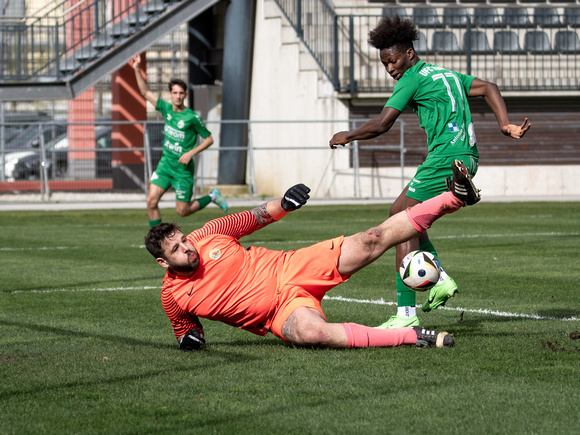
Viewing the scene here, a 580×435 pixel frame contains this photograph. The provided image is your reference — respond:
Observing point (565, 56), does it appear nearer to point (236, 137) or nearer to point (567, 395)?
point (236, 137)

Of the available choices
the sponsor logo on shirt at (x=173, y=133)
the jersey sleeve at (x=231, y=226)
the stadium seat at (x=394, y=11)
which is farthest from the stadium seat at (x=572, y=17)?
the jersey sleeve at (x=231, y=226)

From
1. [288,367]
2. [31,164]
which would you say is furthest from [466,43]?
[288,367]

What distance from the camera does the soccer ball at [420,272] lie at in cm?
556

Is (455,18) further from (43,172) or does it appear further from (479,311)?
(479,311)

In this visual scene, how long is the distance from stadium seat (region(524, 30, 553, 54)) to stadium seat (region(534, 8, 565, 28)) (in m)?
0.29

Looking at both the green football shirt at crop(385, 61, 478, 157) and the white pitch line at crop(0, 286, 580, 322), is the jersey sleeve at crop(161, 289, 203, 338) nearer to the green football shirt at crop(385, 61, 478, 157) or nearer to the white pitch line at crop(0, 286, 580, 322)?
the green football shirt at crop(385, 61, 478, 157)

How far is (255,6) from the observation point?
27094 millimetres

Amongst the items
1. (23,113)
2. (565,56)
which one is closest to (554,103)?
(565,56)

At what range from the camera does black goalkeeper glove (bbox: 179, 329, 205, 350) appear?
557cm

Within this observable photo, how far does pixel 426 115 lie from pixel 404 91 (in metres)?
0.26

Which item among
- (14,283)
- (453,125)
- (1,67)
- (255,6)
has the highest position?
(255,6)

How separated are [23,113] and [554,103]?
17.7m

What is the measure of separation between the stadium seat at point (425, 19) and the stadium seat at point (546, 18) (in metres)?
2.84

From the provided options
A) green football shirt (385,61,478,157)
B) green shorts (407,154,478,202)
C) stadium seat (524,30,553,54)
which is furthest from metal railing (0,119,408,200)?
green shorts (407,154,478,202)
